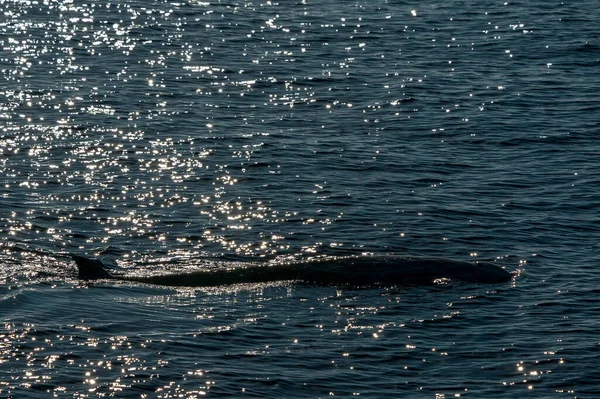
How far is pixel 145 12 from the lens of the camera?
56.7m

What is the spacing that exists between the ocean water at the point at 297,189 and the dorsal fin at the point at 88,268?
0.32 meters

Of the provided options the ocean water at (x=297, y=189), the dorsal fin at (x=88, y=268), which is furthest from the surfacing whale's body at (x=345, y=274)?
the ocean water at (x=297, y=189)

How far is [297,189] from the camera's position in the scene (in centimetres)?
3409

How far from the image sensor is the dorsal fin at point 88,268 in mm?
26359

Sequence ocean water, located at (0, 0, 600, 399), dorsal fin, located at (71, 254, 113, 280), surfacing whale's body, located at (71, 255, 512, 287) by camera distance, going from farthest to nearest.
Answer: surfacing whale's body, located at (71, 255, 512, 287) < dorsal fin, located at (71, 254, 113, 280) < ocean water, located at (0, 0, 600, 399)

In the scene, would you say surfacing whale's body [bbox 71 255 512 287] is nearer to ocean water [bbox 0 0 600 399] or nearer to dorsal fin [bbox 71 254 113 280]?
dorsal fin [bbox 71 254 113 280]

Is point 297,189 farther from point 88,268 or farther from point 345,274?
point 88,268

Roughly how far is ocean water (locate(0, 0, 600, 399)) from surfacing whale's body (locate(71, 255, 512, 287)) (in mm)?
378

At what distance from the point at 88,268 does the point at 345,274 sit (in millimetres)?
5696

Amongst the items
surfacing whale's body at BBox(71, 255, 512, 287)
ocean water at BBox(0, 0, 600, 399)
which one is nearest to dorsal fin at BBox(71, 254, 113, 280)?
surfacing whale's body at BBox(71, 255, 512, 287)

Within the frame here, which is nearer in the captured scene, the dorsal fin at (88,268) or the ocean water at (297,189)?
the ocean water at (297,189)

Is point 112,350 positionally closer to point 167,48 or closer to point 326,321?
point 326,321

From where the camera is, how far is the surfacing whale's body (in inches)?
1062

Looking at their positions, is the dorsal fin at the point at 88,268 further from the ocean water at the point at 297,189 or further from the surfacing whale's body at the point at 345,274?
the ocean water at the point at 297,189
